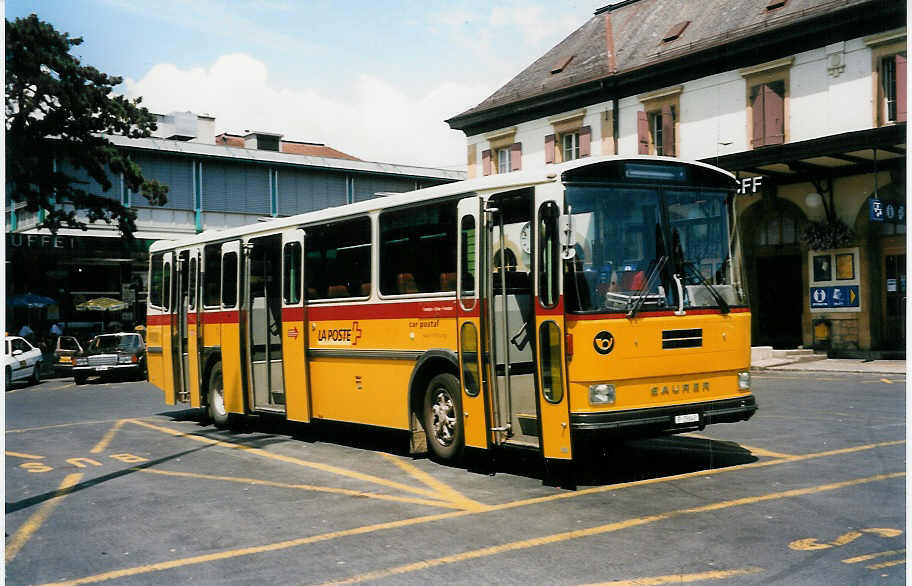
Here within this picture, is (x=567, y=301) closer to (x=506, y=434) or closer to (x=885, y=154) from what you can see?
(x=506, y=434)

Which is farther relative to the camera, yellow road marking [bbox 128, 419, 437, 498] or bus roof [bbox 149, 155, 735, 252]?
yellow road marking [bbox 128, 419, 437, 498]

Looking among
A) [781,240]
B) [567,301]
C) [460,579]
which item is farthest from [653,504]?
[781,240]

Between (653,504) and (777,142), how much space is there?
75.2ft

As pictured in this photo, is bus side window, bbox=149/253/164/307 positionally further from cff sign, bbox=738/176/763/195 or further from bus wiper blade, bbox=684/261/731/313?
cff sign, bbox=738/176/763/195

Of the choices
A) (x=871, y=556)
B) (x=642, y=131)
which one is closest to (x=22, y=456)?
(x=871, y=556)

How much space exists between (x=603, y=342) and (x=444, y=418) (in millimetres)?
2516

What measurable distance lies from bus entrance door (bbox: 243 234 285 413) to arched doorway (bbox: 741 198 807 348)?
19.2 meters

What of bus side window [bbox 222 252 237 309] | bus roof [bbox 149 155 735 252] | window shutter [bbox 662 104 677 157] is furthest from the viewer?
window shutter [bbox 662 104 677 157]

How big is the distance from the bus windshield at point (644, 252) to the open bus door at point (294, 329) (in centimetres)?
525

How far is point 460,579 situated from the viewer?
Result: 20.1ft

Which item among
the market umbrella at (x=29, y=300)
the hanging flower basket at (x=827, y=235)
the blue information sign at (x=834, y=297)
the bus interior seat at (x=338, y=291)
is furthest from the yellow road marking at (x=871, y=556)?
the market umbrella at (x=29, y=300)

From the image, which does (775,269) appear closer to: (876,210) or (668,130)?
(668,130)

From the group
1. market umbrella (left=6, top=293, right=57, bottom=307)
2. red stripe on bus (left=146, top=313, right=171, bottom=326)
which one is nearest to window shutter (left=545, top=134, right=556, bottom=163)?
market umbrella (left=6, top=293, right=57, bottom=307)

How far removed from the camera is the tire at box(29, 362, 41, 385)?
29202 millimetres
